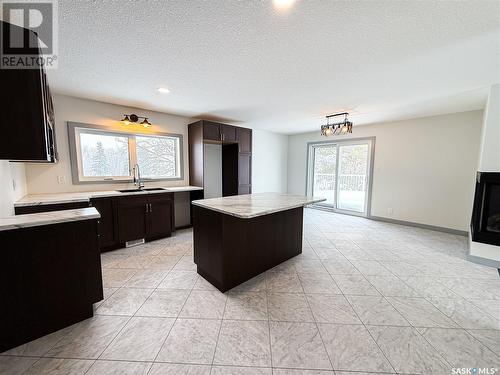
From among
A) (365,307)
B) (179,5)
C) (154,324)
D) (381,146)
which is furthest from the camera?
(381,146)

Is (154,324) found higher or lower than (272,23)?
lower

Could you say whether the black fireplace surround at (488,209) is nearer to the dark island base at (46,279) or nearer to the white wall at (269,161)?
the white wall at (269,161)

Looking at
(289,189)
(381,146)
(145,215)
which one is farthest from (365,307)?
(289,189)

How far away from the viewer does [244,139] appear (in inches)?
183

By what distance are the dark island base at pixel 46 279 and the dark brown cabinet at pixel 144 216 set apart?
152 cm

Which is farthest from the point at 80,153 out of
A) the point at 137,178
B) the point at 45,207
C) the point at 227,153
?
the point at 227,153

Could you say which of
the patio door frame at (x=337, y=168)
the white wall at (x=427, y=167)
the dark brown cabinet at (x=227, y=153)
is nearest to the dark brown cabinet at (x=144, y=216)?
the dark brown cabinet at (x=227, y=153)

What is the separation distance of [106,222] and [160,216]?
79 cm

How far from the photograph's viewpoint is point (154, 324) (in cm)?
165

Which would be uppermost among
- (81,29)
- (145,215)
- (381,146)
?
(81,29)

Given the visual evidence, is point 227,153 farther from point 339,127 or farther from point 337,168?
point 337,168

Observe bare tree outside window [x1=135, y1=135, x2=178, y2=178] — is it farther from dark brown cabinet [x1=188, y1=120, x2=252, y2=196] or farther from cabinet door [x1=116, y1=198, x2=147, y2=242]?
cabinet door [x1=116, y1=198, x2=147, y2=242]

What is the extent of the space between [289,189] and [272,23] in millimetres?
5571

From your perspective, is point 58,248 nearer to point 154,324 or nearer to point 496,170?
point 154,324
